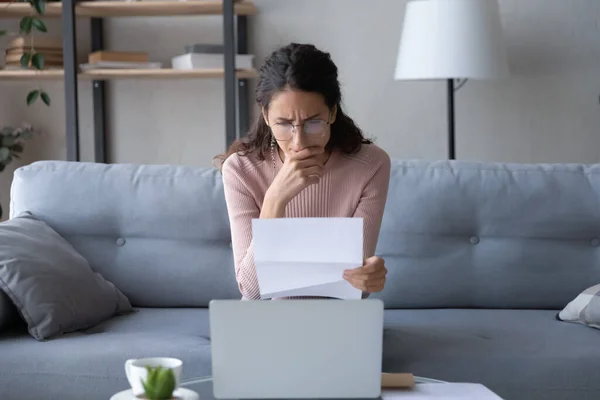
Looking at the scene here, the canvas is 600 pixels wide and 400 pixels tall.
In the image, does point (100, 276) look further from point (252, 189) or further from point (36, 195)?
point (252, 189)

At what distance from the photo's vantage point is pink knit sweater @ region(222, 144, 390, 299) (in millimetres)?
1924

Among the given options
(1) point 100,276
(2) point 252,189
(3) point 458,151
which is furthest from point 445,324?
(3) point 458,151

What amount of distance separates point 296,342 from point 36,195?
1.43m

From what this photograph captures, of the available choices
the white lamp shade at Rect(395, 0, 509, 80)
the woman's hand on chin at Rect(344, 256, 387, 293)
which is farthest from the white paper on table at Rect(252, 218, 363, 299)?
the white lamp shade at Rect(395, 0, 509, 80)

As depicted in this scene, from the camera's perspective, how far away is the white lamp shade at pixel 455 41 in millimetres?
2971

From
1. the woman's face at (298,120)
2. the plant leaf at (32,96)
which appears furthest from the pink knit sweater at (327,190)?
the plant leaf at (32,96)

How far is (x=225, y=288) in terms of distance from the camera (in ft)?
7.55

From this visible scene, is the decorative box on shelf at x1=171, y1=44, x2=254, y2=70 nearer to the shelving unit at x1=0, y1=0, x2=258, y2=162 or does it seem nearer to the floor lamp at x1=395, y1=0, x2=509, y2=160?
the shelving unit at x1=0, y1=0, x2=258, y2=162

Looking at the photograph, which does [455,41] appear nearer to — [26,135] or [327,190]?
[327,190]

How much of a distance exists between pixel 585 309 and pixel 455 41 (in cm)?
119

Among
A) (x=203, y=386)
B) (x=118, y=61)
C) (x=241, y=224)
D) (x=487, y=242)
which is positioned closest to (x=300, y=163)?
(x=241, y=224)

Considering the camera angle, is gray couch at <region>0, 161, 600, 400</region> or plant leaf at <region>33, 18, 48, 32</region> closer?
Answer: gray couch at <region>0, 161, 600, 400</region>

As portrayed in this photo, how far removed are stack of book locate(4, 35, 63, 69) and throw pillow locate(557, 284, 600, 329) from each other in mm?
2050

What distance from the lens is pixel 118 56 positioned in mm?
3221
